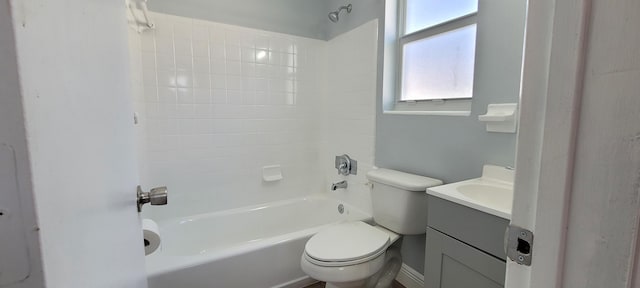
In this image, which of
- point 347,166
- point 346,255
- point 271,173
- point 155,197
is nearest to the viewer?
point 155,197

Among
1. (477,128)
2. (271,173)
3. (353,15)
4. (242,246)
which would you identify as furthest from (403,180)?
(353,15)

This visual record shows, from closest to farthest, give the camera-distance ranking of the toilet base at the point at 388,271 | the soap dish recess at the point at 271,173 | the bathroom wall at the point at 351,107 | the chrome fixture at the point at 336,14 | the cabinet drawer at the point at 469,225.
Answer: the cabinet drawer at the point at 469,225, the toilet base at the point at 388,271, the bathroom wall at the point at 351,107, the chrome fixture at the point at 336,14, the soap dish recess at the point at 271,173

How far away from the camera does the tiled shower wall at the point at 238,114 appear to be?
6.44 ft

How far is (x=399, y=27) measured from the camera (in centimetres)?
193

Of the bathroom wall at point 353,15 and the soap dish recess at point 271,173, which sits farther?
the soap dish recess at point 271,173

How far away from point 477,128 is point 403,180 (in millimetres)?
477

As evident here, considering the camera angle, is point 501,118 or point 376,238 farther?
point 376,238

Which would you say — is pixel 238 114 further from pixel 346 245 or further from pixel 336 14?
pixel 346 245

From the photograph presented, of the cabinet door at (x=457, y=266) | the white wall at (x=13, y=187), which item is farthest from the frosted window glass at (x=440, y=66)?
the white wall at (x=13, y=187)

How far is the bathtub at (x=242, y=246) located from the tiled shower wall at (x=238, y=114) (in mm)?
109

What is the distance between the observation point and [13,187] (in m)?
0.21

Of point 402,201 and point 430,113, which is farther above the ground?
point 430,113

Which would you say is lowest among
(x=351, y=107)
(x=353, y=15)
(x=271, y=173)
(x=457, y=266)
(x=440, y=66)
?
(x=457, y=266)

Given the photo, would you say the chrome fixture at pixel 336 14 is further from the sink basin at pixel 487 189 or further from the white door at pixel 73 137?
the white door at pixel 73 137
